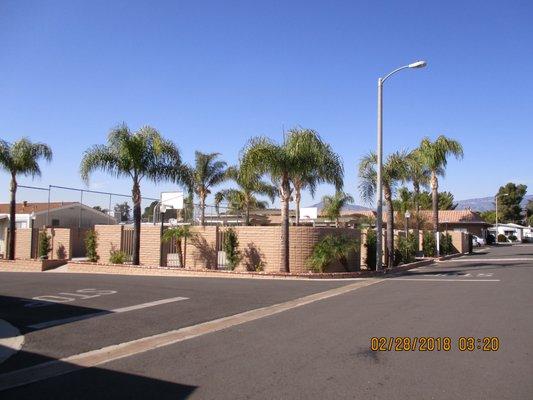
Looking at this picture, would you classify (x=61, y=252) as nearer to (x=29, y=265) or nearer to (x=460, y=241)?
(x=29, y=265)

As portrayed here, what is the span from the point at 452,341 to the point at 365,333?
141cm

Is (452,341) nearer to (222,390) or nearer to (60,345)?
(222,390)

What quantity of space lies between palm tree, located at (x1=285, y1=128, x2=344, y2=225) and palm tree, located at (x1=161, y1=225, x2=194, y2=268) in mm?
5331

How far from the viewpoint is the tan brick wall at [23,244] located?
3166 centimetres

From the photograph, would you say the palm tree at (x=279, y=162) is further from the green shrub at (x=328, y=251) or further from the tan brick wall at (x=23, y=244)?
the tan brick wall at (x=23, y=244)

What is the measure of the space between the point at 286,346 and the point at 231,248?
14.6 m

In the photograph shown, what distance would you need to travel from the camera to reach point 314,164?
21078 millimetres

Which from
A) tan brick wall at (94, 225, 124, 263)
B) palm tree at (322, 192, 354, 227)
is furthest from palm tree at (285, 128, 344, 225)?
palm tree at (322, 192, 354, 227)

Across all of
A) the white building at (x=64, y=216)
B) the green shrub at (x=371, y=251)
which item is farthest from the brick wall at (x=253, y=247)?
the white building at (x=64, y=216)

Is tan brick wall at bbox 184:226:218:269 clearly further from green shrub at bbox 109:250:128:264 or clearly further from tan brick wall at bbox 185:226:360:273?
green shrub at bbox 109:250:128:264

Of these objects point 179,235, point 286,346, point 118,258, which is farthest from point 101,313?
point 118,258

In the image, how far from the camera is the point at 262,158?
2056 cm

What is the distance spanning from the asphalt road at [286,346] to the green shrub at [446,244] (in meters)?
24.1

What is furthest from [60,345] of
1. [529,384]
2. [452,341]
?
[529,384]
